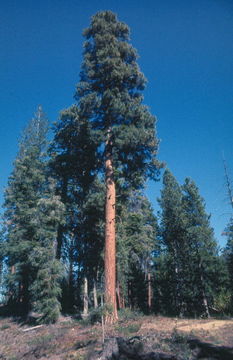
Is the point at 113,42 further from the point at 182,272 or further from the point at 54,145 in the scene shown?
the point at 182,272

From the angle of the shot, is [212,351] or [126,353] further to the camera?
[212,351]

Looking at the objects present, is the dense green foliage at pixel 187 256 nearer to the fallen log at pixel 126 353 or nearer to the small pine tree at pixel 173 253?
the small pine tree at pixel 173 253

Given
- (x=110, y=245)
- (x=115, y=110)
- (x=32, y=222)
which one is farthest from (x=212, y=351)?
(x=32, y=222)

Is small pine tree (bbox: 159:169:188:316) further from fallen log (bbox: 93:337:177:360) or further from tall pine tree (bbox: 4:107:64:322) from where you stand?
fallen log (bbox: 93:337:177:360)

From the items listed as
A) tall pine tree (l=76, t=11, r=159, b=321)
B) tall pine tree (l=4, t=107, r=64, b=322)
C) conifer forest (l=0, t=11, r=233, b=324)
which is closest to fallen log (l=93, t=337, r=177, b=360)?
conifer forest (l=0, t=11, r=233, b=324)

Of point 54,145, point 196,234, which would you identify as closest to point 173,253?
point 196,234

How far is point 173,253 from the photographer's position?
2478 cm

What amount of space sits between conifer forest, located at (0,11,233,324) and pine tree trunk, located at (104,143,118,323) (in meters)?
0.05

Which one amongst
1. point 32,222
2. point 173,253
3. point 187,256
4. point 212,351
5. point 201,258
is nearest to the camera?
point 212,351

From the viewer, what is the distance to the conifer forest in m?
A: 12.8

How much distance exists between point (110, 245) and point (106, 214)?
1657 mm

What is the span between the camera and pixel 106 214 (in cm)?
1154

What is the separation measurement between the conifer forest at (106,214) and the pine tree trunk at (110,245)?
0.15 ft

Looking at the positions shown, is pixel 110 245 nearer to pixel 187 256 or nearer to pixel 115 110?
pixel 115 110
